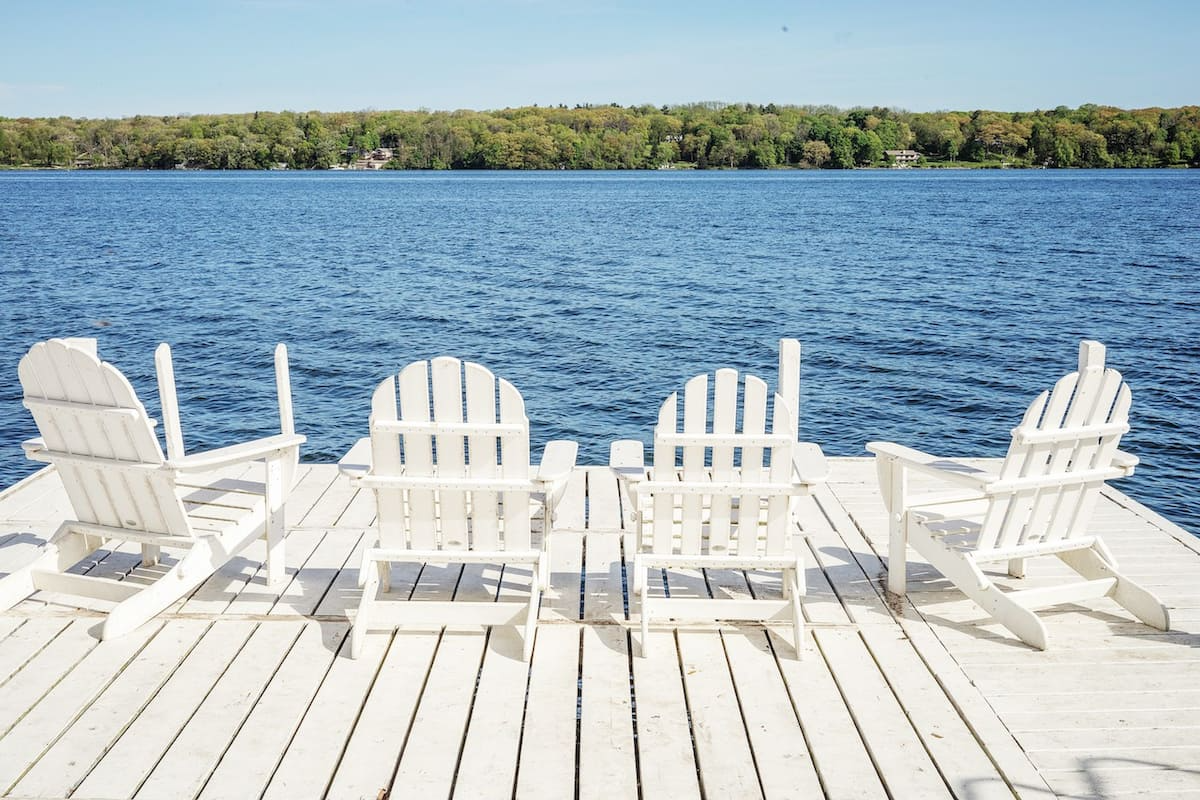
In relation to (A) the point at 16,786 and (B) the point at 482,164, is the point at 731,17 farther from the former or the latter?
(A) the point at 16,786

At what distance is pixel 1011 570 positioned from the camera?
459 cm

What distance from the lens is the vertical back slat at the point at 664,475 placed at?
147 inches

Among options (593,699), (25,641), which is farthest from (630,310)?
(593,699)

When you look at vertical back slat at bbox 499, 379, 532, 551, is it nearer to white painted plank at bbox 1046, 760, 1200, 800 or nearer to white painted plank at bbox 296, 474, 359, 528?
white painted plank at bbox 296, 474, 359, 528

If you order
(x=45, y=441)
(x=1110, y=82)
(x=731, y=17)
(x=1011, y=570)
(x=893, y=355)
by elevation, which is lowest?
(x=893, y=355)

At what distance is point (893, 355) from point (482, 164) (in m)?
94.6

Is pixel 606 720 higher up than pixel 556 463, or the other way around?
pixel 556 463

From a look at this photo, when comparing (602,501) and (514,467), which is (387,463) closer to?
(514,467)

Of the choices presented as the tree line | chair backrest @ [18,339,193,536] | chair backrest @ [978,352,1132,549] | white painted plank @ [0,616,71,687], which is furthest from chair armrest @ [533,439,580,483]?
the tree line

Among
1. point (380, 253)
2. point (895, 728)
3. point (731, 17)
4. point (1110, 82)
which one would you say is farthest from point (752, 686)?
point (1110, 82)

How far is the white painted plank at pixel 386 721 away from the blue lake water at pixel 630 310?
763cm

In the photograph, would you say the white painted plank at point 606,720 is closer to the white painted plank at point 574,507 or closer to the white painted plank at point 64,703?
the white painted plank at point 574,507

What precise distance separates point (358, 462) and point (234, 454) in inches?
21.2

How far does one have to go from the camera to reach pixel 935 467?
405 cm
